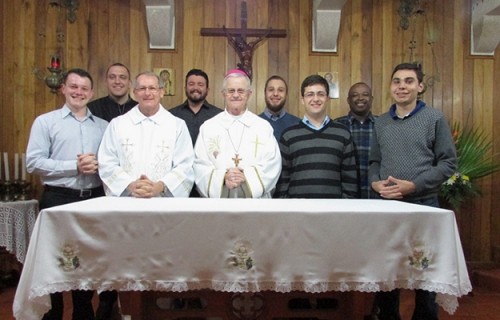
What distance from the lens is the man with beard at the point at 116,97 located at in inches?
158

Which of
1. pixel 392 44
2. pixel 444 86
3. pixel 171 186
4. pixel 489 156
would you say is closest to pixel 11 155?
pixel 171 186

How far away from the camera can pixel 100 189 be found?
11.1 ft

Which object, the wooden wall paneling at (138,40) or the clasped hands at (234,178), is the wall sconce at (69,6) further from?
the clasped hands at (234,178)

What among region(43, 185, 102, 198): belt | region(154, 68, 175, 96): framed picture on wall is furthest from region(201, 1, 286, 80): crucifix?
region(43, 185, 102, 198): belt

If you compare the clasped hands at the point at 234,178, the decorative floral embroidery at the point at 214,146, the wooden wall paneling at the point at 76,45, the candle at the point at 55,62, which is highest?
the wooden wall paneling at the point at 76,45

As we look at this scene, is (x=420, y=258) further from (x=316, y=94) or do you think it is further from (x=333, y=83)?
(x=333, y=83)

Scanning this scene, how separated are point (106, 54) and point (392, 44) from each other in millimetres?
3429

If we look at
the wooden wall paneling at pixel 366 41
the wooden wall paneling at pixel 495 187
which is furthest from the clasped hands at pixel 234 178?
the wooden wall paneling at pixel 495 187

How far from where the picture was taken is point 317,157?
303 cm

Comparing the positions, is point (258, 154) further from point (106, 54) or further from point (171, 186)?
point (106, 54)

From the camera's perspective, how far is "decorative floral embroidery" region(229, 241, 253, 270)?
6.85ft

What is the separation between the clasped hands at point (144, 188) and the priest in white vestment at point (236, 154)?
384mm

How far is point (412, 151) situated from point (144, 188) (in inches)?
70.1

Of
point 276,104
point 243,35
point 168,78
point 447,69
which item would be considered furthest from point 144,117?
point 447,69
